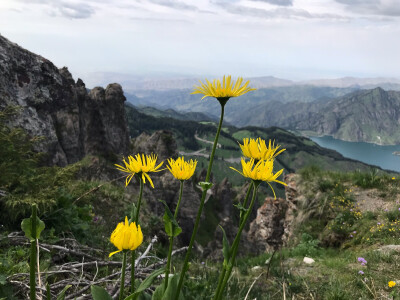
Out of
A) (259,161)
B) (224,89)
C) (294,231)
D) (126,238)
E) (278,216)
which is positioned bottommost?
(278,216)

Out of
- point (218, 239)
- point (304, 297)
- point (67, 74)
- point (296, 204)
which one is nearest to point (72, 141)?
point (67, 74)

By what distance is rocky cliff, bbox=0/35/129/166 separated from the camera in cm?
2423

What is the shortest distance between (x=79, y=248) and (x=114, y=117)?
64081 mm

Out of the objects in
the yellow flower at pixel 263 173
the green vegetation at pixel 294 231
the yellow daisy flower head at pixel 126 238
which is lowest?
the green vegetation at pixel 294 231

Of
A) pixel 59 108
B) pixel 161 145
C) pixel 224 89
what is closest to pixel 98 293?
pixel 224 89

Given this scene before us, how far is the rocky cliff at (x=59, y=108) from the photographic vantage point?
24.2 m

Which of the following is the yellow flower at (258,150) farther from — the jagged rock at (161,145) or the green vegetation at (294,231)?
the jagged rock at (161,145)

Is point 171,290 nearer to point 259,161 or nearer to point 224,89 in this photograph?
point 259,161

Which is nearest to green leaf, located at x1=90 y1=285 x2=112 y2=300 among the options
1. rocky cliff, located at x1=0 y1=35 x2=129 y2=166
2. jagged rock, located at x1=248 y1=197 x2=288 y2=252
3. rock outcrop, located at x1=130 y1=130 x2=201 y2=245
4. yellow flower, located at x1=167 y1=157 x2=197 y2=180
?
yellow flower, located at x1=167 y1=157 x2=197 y2=180

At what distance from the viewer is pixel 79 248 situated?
502 cm

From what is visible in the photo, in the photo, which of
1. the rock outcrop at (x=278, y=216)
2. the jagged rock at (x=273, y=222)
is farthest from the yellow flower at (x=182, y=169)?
the jagged rock at (x=273, y=222)

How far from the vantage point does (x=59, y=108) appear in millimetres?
42219

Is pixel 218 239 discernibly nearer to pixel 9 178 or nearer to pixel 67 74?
pixel 67 74

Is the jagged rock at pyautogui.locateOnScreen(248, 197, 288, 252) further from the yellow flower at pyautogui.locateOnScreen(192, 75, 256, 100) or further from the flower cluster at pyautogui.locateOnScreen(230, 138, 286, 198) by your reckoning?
the yellow flower at pyautogui.locateOnScreen(192, 75, 256, 100)
